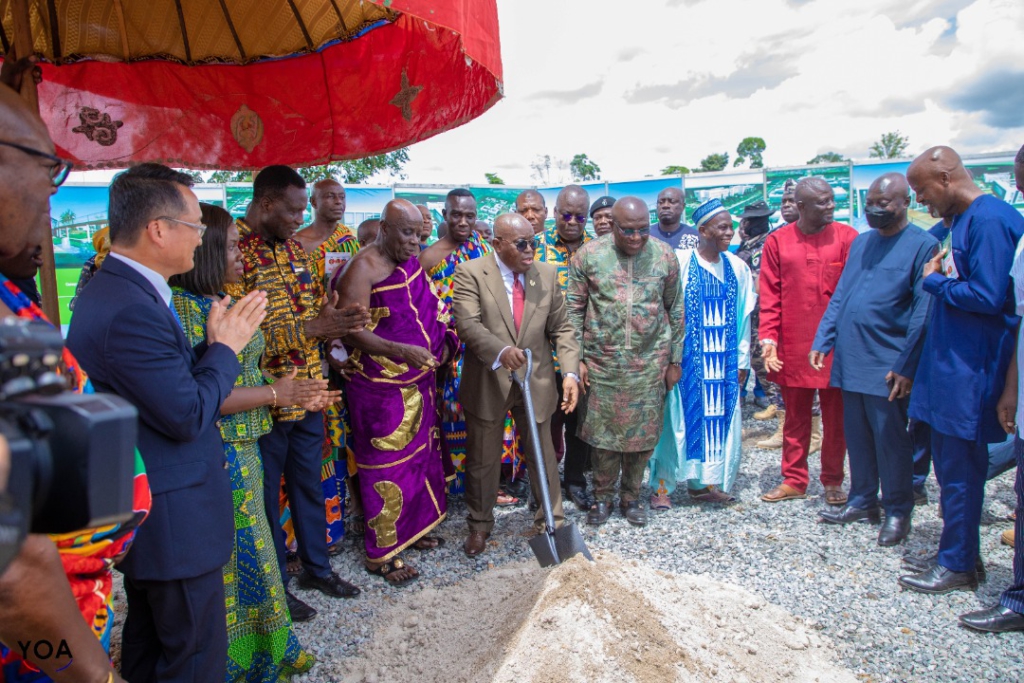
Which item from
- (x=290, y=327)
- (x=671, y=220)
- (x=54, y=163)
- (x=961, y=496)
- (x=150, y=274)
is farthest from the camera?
(x=671, y=220)

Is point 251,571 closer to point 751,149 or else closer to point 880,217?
point 880,217

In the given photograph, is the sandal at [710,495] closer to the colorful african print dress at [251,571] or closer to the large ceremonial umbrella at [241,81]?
the colorful african print dress at [251,571]

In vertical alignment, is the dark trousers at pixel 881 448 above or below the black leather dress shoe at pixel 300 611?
above

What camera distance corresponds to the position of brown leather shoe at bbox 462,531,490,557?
155 inches

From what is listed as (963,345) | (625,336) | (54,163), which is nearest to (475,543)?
(625,336)

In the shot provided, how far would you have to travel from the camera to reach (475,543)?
13.0 feet

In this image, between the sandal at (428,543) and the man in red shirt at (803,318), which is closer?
the sandal at (428,543)

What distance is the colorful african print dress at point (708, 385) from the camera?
4.51m

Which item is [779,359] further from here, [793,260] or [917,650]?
[917,650]

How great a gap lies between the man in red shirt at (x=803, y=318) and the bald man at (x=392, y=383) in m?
2.57

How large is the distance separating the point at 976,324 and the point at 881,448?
1.04m

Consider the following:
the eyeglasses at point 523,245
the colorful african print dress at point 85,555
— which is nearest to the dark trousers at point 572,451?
the eyeglasses at point 523,245

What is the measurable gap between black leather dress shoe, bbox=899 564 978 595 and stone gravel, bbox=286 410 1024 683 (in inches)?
1.6

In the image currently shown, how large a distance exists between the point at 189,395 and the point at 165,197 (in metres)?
0.60
